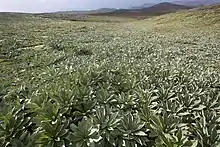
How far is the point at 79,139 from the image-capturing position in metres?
3.23

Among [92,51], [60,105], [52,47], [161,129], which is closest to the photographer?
[161,129]

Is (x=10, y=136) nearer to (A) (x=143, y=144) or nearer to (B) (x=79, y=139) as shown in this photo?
(B) (x=79, y=139)

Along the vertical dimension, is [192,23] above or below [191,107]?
below

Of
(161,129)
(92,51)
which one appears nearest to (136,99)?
(161,129)

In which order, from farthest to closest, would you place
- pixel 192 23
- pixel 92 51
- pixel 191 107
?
pixel 192 23 < pixel 92 51 < pixel 191 107

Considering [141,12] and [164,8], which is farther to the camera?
[164,8]

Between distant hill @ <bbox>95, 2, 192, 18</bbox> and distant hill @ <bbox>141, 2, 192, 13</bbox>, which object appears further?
distant hill @ <bbox>141, 2, 192, 13</bbox>

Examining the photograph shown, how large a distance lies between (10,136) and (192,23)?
39.8m

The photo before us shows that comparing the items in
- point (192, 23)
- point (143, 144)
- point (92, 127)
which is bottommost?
point (192, 23)

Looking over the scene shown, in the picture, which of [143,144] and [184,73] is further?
[184,73]

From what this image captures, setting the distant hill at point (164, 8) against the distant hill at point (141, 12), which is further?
the distant hill at point (164, 8)

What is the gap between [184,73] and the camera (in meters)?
7.05

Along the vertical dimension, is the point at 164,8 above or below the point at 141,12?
below

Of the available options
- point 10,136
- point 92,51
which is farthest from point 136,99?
point 92,51
